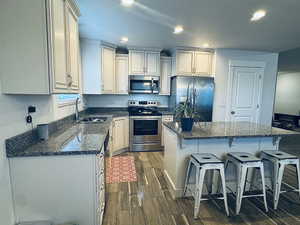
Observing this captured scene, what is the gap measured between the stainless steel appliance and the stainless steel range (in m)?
0.53

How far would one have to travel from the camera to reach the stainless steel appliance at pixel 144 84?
4246 millimetres

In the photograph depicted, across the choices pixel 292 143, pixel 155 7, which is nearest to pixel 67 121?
pixel 155 7

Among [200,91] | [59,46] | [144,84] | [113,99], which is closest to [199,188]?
[59,46]

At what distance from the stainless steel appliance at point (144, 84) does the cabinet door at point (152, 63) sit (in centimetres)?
13

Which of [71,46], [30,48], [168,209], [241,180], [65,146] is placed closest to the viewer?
[30,48]

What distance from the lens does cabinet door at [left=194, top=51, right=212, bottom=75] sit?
4.19 metres

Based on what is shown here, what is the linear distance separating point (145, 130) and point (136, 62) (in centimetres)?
164

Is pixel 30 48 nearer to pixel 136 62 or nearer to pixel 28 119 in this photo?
pixel 28 119

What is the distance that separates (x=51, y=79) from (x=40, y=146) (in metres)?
0.67

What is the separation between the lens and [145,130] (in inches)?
163

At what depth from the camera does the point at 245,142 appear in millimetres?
2436

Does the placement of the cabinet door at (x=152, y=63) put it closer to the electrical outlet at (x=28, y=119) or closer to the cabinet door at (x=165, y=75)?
the cabinet door at (x=165, y=75)

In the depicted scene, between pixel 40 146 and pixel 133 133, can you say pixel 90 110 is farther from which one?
pixel 40 146

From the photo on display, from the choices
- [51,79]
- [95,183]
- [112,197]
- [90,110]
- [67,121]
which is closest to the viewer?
[51,79]
